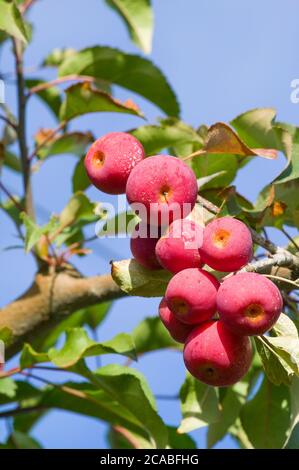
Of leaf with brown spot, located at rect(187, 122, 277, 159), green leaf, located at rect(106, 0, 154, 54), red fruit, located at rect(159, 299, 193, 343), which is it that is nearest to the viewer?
red fruit, located at rect(159, 299, 193, 343)

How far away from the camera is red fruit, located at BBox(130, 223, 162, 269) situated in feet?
3.99

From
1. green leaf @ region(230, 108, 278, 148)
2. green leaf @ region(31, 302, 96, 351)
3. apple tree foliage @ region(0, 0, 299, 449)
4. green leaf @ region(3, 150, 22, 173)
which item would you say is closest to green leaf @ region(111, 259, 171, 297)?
apple tree foliage @ region(0, 0, 299, 449)

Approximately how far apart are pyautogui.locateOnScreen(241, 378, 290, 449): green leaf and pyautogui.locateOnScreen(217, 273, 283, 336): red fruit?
2.72 ft

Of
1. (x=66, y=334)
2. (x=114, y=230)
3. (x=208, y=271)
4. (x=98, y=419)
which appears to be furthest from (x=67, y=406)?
(x=208, y=271)

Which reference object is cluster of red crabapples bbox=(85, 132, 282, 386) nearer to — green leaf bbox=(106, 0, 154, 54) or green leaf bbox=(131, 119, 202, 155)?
green leaf bbox=(131, 119, 202, 155)

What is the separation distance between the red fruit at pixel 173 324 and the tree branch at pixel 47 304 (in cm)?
70

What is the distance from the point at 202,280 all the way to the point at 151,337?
48.9 inches

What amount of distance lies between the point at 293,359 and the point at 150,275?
0.82 feet

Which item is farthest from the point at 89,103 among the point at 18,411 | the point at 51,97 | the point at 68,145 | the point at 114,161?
the point at 114,161

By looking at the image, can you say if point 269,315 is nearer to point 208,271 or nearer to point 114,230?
point 208,271

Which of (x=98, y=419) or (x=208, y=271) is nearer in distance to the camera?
(x=208, y=271)

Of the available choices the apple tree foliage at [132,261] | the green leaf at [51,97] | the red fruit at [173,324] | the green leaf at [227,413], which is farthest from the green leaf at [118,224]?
the green leaf at [51,97]

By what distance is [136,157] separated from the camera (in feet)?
4.08

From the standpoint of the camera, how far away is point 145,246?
48.3 inches
